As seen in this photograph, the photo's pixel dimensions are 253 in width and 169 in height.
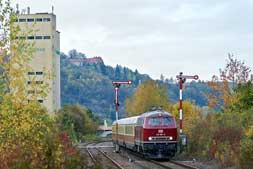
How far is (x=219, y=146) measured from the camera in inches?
1258

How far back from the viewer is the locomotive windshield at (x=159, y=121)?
117 ft

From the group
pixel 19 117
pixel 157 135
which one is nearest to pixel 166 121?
pixel 157 135

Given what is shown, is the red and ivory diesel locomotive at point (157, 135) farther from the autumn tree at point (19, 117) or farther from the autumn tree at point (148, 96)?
the autumn tree at point (148, 96)

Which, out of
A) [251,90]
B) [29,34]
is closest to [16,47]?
[29,34]

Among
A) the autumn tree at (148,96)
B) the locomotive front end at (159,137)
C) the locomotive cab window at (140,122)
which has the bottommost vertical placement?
the locomotive front end at (159,137)

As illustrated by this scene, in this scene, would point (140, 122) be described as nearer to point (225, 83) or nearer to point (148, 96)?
point (225, 83)

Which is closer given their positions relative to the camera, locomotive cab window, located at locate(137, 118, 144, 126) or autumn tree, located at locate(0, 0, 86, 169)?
autumn tree, located at locate(0, 0, 86, 169)

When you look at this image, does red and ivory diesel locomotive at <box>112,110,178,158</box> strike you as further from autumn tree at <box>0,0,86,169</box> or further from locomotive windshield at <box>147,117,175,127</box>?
autumn tree at <box>0,0,86,169</box>

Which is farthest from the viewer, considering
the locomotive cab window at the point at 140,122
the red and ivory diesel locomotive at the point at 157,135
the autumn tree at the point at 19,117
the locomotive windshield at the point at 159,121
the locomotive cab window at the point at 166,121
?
the locomotive cab window at the point at 140,122

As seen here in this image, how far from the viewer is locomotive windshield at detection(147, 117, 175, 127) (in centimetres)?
3559

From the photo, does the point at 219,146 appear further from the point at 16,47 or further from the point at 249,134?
the point at 16,47

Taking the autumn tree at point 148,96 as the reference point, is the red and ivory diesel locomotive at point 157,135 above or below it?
below

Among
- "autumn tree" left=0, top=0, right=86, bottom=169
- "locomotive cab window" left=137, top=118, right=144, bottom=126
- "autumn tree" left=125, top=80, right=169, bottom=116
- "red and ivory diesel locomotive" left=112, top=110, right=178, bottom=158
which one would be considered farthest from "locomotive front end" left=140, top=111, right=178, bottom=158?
"autumn tree" left=125, top=80, right=169, bottom=116

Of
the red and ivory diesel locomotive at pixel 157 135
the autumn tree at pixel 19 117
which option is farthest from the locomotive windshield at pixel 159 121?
the autumn tree at pixel 19 117
